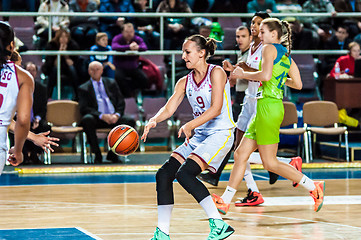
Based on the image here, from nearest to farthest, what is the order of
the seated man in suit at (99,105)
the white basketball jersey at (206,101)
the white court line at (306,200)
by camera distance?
the white basketball jersey at (206,101) → the white court line at (306,200) → the seated man in suit at (99,105)

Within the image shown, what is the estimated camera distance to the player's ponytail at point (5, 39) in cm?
427

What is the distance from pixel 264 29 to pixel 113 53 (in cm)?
597

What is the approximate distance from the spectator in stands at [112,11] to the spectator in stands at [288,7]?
118 inches

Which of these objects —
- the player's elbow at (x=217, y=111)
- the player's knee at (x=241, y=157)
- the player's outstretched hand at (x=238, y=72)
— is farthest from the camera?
the player's knee at (x=241, y=157)

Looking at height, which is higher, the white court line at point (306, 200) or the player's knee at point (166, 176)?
the player's knee at point (166, 176)

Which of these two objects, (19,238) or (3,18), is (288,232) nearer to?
(19,238)

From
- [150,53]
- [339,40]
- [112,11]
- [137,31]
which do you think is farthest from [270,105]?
[339,40]

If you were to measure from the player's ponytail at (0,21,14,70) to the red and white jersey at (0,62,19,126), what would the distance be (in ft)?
0.18

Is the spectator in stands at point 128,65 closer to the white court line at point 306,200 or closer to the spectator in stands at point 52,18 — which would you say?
the spectator in stands at point 52,18

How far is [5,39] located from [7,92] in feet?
1.09

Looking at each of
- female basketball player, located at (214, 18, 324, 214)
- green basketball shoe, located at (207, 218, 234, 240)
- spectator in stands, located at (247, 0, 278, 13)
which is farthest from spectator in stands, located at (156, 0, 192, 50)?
green basketball shoe, located at (207, 218, 234, 240)

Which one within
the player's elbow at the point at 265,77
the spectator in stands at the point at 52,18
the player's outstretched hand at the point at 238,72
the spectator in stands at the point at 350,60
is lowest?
the spectator in stands at the point at 350,60

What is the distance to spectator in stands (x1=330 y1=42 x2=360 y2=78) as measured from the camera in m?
12.6

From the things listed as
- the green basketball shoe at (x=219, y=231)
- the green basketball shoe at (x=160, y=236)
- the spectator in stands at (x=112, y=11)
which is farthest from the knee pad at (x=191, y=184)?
the spectator in stands at (x=112, y=11)
